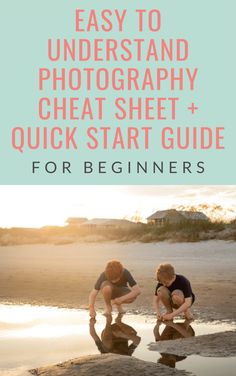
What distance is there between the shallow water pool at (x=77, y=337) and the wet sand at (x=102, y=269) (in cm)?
102

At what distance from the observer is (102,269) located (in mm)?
19688

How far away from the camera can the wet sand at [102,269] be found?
12141 millimetres

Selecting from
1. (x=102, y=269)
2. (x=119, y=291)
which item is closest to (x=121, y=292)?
(x=119, y=291)

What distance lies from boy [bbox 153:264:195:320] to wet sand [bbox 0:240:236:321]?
66 cm

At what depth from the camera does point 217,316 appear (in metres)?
10.1

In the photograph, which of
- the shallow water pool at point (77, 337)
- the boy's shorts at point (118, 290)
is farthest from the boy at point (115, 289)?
the shallow water pool at point (77, 337)

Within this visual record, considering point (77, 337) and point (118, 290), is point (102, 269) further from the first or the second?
point (77, 337)

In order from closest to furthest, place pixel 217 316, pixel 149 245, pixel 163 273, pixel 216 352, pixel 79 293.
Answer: pixel 216 352
pixel 163 273
pixel 217 316
pixel 79 293
pixel 149 245

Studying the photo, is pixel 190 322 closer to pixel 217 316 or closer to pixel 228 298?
pixel 217 316

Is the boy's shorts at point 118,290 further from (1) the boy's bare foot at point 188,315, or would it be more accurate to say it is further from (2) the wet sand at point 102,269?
(1) the boy's bare foot at point 188,315

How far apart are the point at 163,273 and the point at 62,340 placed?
190cm

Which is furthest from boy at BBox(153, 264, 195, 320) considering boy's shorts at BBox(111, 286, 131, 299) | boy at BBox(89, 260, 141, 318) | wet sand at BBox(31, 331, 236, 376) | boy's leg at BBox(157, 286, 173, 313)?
wet sand at BBox(31, 331, 236, 376)

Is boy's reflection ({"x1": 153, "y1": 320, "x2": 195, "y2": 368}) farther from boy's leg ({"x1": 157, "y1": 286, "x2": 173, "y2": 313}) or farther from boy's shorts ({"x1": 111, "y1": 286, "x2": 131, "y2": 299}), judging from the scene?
boy's shorts ({"x1": 111, "y1": 286, "x2": 131, "y2": 299})

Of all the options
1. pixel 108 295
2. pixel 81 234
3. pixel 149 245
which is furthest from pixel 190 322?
pixel 81 234
